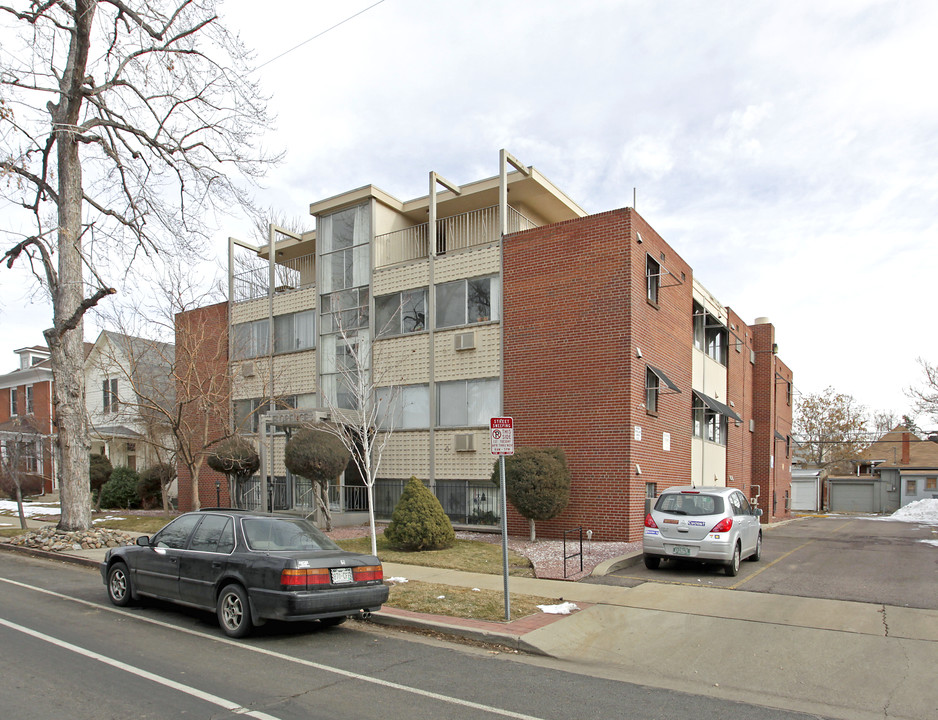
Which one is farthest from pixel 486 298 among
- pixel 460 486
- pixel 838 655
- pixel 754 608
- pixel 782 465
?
pixel 782 465

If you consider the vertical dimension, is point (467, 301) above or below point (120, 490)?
above

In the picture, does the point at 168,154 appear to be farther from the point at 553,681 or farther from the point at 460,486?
the point at 553,681

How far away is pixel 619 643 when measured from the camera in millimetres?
8016

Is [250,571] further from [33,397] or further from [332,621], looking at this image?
[33,397]

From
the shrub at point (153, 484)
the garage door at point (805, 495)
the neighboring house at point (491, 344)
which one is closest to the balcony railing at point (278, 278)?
the neighboring house at point (491, 344)

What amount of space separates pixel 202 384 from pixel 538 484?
1243 centimetres

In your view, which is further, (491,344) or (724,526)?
(491,344)

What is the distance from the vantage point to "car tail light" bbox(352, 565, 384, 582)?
817 cm

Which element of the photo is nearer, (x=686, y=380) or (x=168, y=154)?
(x=168, y=154)

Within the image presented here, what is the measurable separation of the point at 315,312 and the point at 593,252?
1017cm

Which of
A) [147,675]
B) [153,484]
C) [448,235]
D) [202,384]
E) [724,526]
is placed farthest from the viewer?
[153,484]

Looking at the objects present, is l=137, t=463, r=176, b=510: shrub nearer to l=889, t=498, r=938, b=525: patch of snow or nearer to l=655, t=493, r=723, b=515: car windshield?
l=655, t=493, r=723, b=515: car windshield

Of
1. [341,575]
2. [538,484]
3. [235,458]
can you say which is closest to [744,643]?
[341,575]

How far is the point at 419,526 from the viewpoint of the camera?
579 inches
